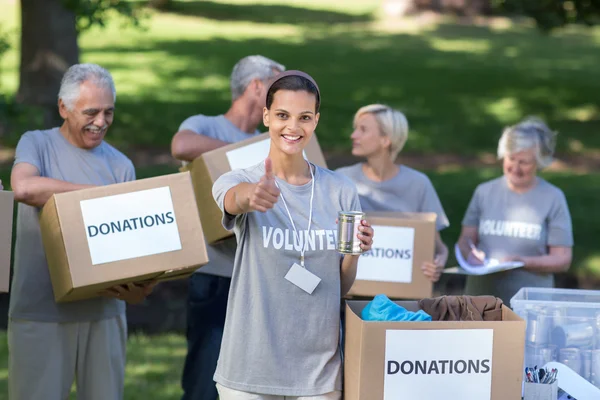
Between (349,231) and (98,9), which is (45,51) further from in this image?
(349,231)

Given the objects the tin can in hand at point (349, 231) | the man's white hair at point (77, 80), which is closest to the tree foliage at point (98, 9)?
the man's white hair at point (77, 80)

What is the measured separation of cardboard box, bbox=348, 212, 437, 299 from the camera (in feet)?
16.6

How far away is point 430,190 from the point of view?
211 inches

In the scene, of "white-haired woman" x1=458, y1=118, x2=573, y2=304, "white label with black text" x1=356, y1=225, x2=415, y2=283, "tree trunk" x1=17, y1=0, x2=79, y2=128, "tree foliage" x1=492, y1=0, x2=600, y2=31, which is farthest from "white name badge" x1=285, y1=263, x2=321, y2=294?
"tree foliage" x1=492, y1=0, x2=600, y2=31

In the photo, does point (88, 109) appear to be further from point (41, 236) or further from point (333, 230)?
point (333, 230)

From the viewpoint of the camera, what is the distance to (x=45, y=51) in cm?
1193

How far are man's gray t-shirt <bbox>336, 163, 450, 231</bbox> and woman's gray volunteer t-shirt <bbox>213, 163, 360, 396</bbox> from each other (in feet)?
6.41

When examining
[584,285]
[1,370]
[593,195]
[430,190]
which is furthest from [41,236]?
[593,195]

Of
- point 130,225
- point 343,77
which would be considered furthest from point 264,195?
point 343,77

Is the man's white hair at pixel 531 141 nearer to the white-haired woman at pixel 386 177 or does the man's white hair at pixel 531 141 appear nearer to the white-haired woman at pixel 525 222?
the white-haired woman at pixel 525 222

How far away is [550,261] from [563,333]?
1.44 meters

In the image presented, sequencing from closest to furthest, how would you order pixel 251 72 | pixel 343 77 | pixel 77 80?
pixel 77 80, pixel 251 72, pixel 343 77

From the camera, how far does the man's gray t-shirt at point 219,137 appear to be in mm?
4824

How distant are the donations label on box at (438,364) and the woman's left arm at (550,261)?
1.91m
